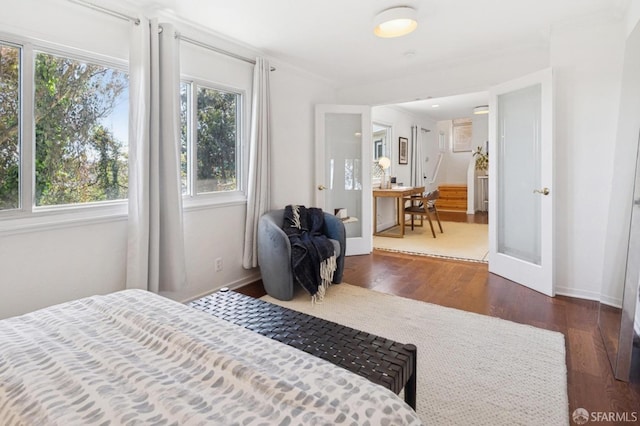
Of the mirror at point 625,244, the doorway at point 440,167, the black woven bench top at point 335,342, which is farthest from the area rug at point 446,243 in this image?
the black woven bench top at point 335,342

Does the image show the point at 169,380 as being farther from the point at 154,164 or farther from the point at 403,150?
the point at 403,150

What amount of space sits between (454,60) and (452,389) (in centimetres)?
330

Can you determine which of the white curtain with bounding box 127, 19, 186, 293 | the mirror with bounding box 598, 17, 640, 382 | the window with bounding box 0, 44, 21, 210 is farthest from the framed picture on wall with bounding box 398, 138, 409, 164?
the window with bounding box 0, 44, 21, 210

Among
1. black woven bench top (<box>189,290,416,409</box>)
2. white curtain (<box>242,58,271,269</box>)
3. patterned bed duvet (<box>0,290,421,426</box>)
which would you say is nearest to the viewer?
patterned bed duvet (<box>0,290,421,426</box>)

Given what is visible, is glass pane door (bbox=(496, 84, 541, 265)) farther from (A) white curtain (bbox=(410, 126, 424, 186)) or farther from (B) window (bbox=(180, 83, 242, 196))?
(A) white curtain (bbox=(410, 126, 424, 186))

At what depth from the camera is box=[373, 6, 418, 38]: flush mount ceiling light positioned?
251 cm

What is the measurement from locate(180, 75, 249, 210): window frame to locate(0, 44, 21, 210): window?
1.09m

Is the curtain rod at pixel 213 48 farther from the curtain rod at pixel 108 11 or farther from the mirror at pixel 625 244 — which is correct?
the mirror at pixel 625 244

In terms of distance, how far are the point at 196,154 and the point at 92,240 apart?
1.09m

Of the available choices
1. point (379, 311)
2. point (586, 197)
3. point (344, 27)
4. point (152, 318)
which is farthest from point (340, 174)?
point (152, 318)

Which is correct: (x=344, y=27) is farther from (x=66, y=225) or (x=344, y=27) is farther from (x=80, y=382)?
(x=80, y=382)

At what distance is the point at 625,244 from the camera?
2303 mm

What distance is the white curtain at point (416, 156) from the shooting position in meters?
7.35

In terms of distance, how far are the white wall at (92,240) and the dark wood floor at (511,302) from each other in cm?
53
